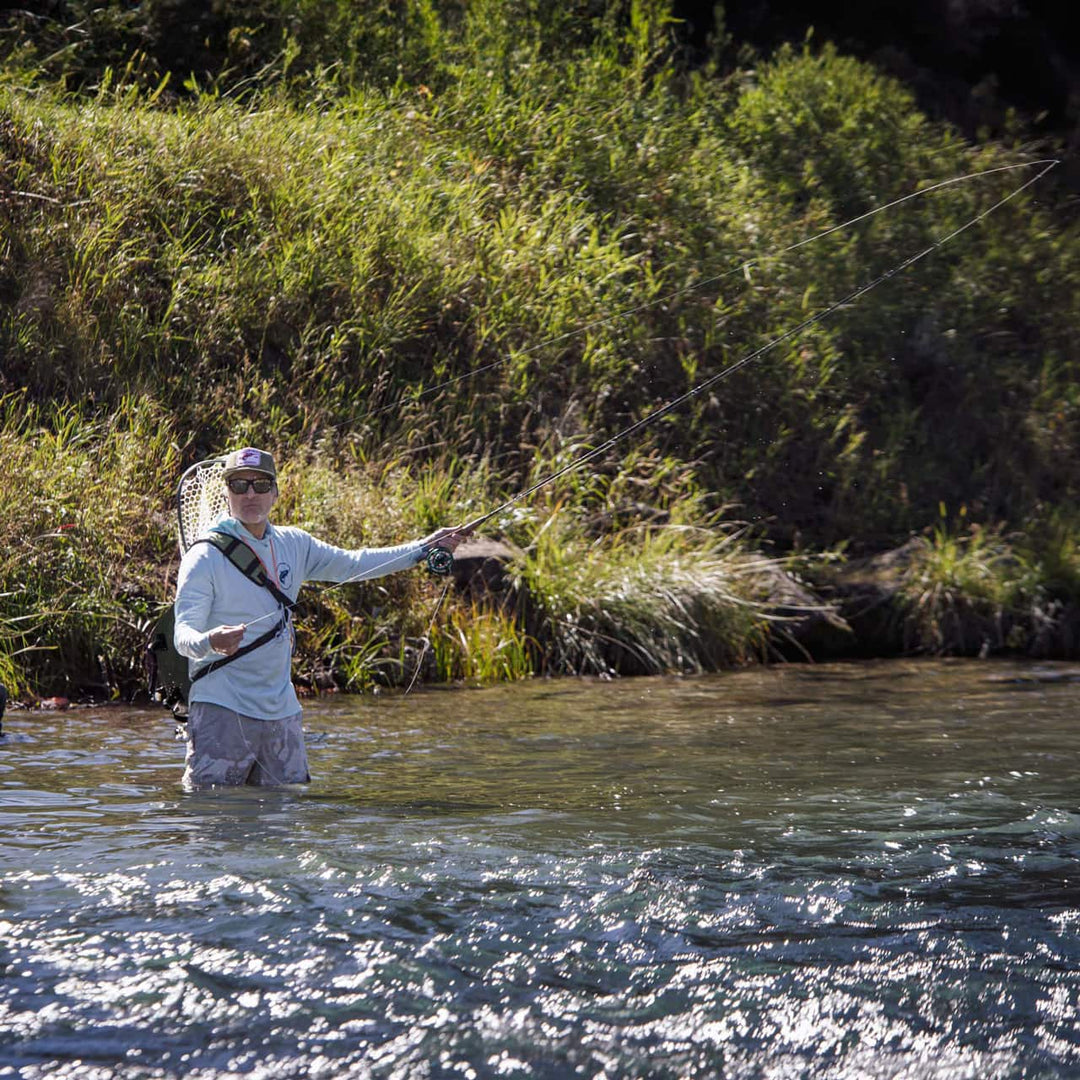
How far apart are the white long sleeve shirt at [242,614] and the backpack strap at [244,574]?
16mm

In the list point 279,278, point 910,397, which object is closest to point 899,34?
point 910,397

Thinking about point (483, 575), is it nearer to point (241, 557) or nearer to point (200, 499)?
point (200, 499)

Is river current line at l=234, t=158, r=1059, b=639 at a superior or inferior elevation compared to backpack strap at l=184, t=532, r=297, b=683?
superior

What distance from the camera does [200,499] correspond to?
658 centimetres

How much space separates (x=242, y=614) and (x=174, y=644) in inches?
13.7

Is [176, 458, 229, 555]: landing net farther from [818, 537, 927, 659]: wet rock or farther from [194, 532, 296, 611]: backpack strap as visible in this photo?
[818, 537, 927, 659]: wet rock

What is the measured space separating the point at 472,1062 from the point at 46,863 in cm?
207

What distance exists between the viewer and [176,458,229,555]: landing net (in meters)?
6.45

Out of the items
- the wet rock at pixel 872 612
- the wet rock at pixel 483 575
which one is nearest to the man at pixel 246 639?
the wet rock at pixel 483 575

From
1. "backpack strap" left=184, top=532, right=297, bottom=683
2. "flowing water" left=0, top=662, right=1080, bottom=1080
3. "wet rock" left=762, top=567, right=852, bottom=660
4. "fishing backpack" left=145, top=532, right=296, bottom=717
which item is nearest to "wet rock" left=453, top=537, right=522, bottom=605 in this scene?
"wet rock" left=762, top=567, right=852, bottom=660

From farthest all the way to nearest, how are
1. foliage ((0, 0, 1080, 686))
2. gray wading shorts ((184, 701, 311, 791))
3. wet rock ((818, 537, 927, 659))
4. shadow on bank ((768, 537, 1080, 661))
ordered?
1. wet rock ((818, 537, 927, 659))
2. shadow on bank ((768, 537, 1080, 661))
3. foliage ((0, 0, 1080, 686))
4. gray wading shorts ((184, 701, 311, 791))

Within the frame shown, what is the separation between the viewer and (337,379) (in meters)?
13.0

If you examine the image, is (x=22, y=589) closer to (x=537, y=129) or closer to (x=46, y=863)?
(x=46, y=863)

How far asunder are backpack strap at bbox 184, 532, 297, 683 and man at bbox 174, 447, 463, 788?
0.04 feet
